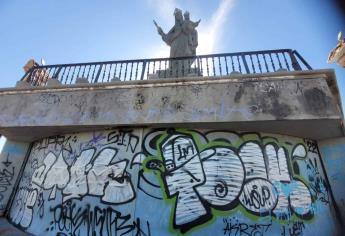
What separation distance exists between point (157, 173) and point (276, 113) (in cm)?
323

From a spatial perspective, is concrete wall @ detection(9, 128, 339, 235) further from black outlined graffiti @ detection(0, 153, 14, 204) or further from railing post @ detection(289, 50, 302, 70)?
railing post @ detection(289, 50, 302, 70)

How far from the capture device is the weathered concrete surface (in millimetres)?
5605

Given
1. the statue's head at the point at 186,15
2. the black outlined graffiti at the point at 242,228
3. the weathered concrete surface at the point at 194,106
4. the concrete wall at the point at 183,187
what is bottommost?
the black outlined graffiti at the point at 242,228

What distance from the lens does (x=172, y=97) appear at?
6219 millimetres

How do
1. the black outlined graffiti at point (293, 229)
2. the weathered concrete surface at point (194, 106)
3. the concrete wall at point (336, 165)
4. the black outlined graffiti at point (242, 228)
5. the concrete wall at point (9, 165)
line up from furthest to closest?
1. the concrete wall at point (9, 165)
2. the concrete wall at point (336, 165)
3. the weathered concrete surface at point (194, 106)
4. the black outlined graffiti at point (293, 229)
5. the black outlined graffiti at point (242, 228)

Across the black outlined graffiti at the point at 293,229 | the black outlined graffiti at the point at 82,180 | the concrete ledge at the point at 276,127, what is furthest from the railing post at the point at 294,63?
the black outlined graffiti at the point at 82,180

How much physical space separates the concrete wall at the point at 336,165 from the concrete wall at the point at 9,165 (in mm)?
9195

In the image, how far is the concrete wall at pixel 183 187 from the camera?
17.2ft

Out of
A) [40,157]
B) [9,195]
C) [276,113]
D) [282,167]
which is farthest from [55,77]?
[282,167]

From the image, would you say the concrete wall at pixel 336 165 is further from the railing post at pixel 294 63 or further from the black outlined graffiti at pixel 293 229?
the railing post at pixel 294 63

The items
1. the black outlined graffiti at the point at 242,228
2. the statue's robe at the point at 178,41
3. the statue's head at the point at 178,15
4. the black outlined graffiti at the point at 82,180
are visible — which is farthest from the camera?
the statue's head at the point at 178,15

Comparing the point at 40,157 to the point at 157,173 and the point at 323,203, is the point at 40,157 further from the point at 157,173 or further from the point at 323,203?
the point at 323,203

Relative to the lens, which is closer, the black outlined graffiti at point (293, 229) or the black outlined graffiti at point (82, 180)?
the black outlined graffiti at point (293, 229)

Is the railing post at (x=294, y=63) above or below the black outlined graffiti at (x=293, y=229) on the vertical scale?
above
